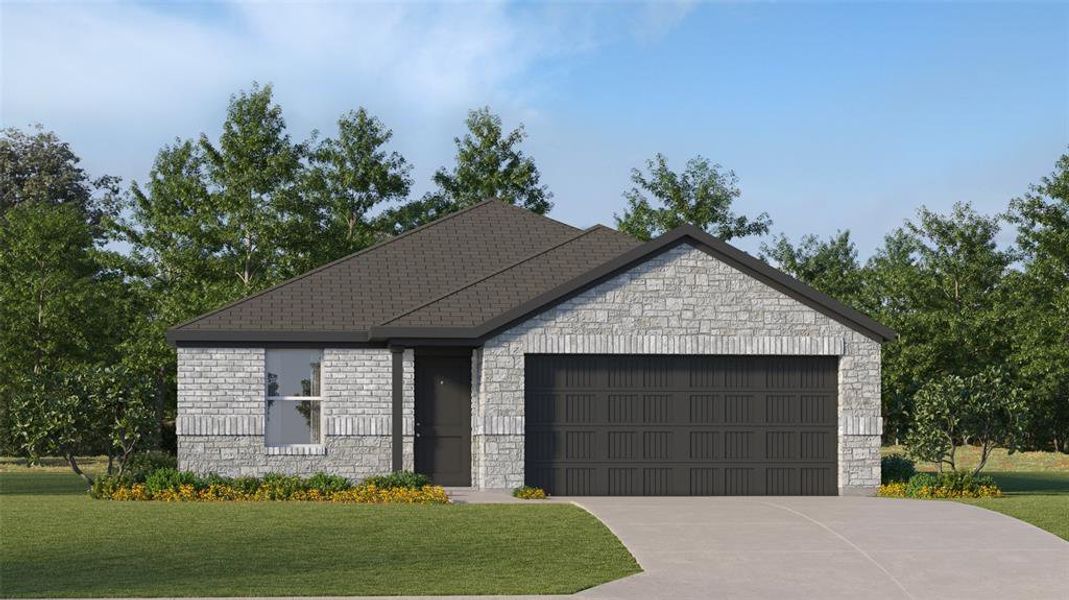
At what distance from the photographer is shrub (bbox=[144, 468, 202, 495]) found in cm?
2466

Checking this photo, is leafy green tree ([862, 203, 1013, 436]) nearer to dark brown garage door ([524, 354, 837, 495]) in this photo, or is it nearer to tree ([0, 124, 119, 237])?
dark brown garage door ([524, 354, 837, 495])

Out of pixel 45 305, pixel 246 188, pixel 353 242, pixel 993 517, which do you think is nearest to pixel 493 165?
pixel 353 242

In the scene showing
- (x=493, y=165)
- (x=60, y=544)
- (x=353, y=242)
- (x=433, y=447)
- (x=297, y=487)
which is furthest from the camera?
(x=493, y=165)

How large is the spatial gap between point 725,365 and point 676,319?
1.26m

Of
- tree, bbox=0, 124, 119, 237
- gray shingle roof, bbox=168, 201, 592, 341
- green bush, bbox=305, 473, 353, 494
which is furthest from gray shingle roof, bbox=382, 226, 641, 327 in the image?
tree, bbox=0, 124, 119, 237

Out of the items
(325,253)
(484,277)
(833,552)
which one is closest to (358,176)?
(325,253)

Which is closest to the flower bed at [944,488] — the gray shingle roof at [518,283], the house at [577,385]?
the house at [577,385]

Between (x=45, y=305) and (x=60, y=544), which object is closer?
(x=60, y=544)

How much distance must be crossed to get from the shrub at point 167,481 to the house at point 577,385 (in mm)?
1022

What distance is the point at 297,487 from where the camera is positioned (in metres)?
24.8

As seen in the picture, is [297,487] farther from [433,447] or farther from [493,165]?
[493,165]

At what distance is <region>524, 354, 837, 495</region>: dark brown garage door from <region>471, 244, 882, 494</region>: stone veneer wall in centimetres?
31

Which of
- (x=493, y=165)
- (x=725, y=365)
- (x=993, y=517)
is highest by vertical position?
(x=493, y=165)

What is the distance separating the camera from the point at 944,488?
2517 centimetres
